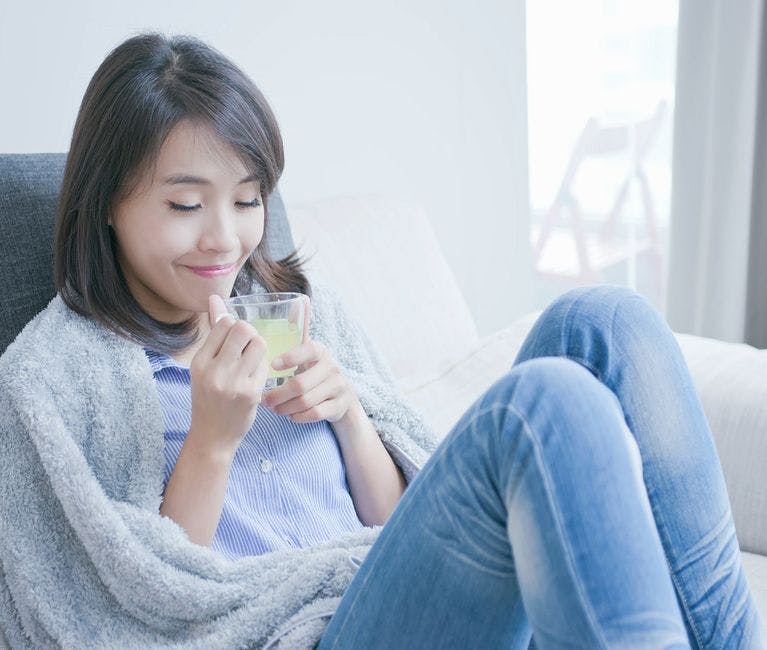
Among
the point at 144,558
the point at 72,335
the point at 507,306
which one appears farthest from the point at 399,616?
the point at 507,306

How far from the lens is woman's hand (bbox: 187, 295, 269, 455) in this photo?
1064mm

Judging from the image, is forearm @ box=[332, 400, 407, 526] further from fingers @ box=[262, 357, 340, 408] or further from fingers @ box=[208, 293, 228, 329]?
fingers @ box=[208, 293, 228, 329]

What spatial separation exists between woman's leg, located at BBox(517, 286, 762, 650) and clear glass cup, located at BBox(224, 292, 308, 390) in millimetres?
268

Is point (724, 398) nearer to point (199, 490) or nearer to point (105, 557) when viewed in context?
point (199, 490)

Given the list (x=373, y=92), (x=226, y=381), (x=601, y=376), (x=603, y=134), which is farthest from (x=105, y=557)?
(x=603, y=134)

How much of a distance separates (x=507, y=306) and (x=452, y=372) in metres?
1.12

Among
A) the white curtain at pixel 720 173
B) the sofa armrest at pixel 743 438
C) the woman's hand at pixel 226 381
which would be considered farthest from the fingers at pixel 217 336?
the white curtain at pixel 720 173

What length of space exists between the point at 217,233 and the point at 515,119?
172 cm

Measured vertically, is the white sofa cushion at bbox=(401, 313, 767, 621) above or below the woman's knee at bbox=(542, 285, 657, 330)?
below

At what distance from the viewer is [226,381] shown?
106cm

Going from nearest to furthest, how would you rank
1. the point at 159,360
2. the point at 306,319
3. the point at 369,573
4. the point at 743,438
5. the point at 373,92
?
the point at 369,573 → the point at 306,319 → the point at 159,360 → the point at 743,438 → the point at 373,92

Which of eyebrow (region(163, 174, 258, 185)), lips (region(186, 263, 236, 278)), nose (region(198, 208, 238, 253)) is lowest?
lips (region(186, 263, 236, 278))

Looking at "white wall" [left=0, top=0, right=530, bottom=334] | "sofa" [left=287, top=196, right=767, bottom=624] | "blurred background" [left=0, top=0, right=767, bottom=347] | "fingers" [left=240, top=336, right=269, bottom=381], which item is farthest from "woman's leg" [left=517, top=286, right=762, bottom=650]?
"blurred background" [left=0, top=0, right=767, bottom=347]

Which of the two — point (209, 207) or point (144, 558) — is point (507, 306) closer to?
point (209, 207)
